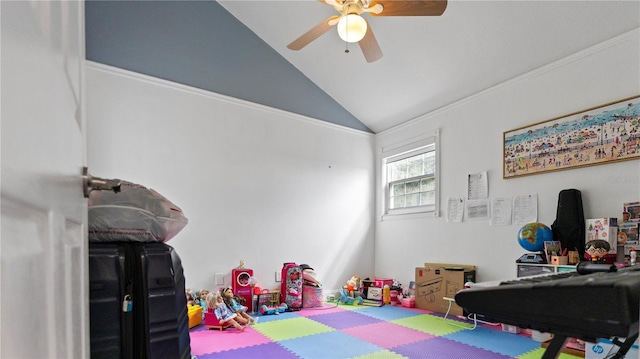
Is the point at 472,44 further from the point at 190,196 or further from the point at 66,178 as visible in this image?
the point at 66,178

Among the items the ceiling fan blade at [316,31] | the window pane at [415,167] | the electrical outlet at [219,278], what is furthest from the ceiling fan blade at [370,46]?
the electrical outlet at [219,278]

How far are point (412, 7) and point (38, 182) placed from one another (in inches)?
99.9

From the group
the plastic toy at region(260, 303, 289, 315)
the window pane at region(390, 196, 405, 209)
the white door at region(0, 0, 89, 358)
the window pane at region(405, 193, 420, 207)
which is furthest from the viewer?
the window pane at region(390, 196, 405, 209)

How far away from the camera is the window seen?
4.32 m

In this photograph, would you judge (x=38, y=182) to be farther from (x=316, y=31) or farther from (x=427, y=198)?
(x=427, y=198)

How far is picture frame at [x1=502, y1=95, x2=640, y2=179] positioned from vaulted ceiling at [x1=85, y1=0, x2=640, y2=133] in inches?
22.8

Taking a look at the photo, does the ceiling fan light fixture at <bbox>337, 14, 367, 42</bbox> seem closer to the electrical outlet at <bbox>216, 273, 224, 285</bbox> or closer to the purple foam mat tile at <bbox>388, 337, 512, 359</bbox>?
the purple foam mat tile at <bbox>388, 337, 512, 359</bbox>

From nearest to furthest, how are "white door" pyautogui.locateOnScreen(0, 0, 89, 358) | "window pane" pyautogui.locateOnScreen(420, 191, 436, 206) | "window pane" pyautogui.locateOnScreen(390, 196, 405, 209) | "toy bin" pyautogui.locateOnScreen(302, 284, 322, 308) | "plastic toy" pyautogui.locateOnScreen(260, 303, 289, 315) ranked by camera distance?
"white door" pyautogui.locateOnScreen(0, 0, 89, 358)
"plastic toy" pyautogui.locateOnScreen(260, 303, 289, 315)
"toy bin" pyautogui.locateOnScreen(302, 284, 322, 308)
"window pane" pyautogui.locateOnScreen(420, 191, 436, 206)
"window pane" pyautogui.locateOnScreen(390, 196, 405, 209)

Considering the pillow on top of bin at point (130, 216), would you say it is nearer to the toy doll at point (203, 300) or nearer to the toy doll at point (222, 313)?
the toy doll at point (222, 313)

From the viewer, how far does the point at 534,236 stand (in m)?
2.94

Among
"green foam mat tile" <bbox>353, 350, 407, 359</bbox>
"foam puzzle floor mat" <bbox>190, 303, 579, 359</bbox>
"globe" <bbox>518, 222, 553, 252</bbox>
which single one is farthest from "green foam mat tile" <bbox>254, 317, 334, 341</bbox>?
"globe" <bbox>518, 222, 553, 252</bbox>

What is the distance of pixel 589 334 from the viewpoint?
54 centimetres

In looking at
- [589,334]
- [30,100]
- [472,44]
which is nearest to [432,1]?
[472,44]

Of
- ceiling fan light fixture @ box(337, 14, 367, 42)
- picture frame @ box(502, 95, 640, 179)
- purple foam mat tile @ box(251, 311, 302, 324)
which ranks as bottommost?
purple foam mat tile @ box(251, 311, 302, 324)
